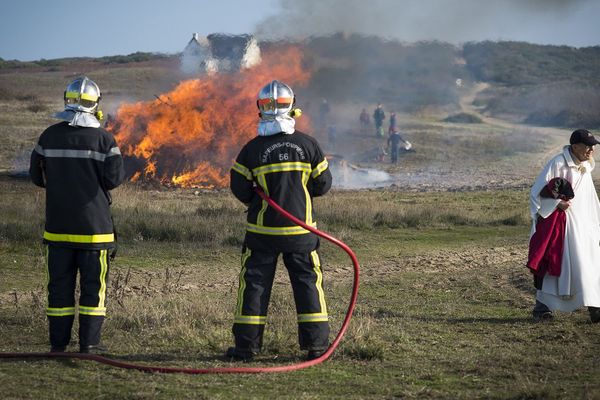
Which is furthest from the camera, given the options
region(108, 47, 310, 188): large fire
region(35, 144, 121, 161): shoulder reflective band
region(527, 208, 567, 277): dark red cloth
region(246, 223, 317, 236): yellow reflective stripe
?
region(108, 47, 310, 188): large fire

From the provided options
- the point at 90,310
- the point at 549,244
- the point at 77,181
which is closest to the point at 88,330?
the point at 90,310

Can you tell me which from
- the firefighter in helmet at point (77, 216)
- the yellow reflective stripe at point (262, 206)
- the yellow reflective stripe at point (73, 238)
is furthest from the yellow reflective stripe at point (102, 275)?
the yellow reflective stripe at point (262, 206)

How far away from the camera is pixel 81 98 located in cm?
714

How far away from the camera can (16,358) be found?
7.03m

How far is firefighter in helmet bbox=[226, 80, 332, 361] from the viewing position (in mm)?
6988

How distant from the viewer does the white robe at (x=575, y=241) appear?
8781 millimetres

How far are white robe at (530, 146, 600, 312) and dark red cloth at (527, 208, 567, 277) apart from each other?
51 millimetres

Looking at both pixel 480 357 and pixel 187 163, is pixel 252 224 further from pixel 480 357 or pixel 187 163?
pixel 187 163

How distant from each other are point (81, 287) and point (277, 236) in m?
1.62

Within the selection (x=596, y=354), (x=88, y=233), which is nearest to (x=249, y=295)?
(x=88, y=233)

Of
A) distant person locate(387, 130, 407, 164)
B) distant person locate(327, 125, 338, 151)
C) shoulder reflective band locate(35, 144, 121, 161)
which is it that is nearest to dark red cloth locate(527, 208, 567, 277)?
shoulder reflective band locate(35, 144, 121, 161)

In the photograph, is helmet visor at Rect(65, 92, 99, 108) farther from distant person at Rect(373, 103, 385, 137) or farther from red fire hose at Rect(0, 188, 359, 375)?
distant person at Rect(373, 103, 385, 137)

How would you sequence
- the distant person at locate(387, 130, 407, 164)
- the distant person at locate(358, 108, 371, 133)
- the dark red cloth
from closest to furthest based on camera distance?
the dark red cloth → the distant person at locate(387, 130, 407, 164) → the distant person at locate(358, 108, 371, 133)

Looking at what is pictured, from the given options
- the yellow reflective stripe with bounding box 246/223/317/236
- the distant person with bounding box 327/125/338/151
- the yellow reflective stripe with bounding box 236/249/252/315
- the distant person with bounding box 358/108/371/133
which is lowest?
the yellow reflective stripe with bounding box 236/249/252/315
